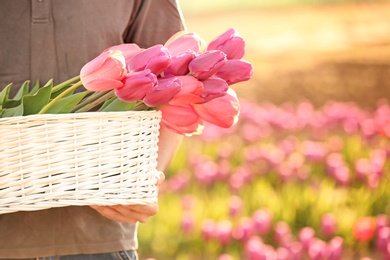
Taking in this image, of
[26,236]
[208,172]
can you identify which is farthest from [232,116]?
[208,172]

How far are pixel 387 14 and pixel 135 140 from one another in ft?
38.7

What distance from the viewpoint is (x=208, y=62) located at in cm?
153

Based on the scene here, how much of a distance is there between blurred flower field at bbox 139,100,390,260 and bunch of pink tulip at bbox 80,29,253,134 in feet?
5.79

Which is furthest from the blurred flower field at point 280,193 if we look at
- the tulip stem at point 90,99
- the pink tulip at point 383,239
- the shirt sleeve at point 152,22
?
the tulip stem at point 90,99

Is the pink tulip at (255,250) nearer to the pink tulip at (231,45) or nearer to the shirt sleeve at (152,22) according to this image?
the shirt sleeve at (152,22)

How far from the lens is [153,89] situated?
1523mm

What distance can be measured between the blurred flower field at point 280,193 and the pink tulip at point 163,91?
6.06 feet

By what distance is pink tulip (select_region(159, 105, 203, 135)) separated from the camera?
162 centimetres

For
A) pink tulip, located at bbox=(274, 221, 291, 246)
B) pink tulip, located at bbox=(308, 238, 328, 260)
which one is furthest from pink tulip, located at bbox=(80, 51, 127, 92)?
pink tulip, located at bbox=(274, 221, 291, 246)

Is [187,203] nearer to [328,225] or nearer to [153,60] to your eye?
[328,225]

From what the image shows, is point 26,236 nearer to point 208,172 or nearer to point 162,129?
point 162,129

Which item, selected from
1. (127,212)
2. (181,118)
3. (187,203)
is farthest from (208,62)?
(187,203)

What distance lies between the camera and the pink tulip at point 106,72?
1.51m

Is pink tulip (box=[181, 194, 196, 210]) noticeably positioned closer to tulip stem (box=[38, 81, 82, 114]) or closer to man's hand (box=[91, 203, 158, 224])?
man's hand (box=[91, 203, 158, 224])
